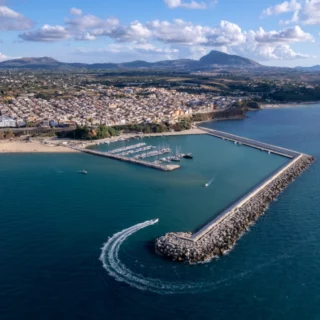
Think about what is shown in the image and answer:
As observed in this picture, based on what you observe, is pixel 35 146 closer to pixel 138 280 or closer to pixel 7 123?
pixel 7 123

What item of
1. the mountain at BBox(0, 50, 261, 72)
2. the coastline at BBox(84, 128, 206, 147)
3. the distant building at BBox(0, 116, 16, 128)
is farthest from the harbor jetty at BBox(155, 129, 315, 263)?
the mountain at BBox(0, 50, 261, 72)

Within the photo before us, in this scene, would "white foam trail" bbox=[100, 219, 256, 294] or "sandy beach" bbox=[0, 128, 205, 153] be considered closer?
"white foam trail" bbox=[100, 219, 256, 294]

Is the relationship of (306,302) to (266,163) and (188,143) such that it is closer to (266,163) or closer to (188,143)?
(266,163)

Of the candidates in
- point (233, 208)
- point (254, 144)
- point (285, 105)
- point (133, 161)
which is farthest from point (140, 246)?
point (285, 105)

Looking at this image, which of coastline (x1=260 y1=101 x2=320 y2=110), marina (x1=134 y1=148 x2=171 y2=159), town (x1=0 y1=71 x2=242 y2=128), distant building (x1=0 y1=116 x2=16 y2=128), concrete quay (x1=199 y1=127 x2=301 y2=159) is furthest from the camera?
coastline (x1=260 y1=101 x2=320 y2=110)

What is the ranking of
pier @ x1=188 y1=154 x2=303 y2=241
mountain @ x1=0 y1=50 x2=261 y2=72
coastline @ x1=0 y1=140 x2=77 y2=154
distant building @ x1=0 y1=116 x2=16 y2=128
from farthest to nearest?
1. mountain @ x1=0 y1=50 x2=261 y2=72
2. distant building @ x1=0 y1=116 x2=16 y2=128
3. coastline @ x1=0 y1=140 x2=77 y2=154
4. pier @ x1=188 y1=154 x2=303 y2=241

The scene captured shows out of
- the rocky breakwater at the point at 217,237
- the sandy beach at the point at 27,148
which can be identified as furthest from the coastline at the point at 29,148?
the rocky breakwater at the point at 217,237

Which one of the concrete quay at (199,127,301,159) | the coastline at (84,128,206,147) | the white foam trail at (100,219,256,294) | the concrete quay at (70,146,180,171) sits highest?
the concrete quay at (199,127,301,159)

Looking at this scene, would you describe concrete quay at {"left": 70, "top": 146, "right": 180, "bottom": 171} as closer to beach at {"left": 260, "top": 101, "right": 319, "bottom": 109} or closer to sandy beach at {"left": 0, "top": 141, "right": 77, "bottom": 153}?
sandy beach at {"left": 0, "top": 141, "right": 77, "bottom": 153}
